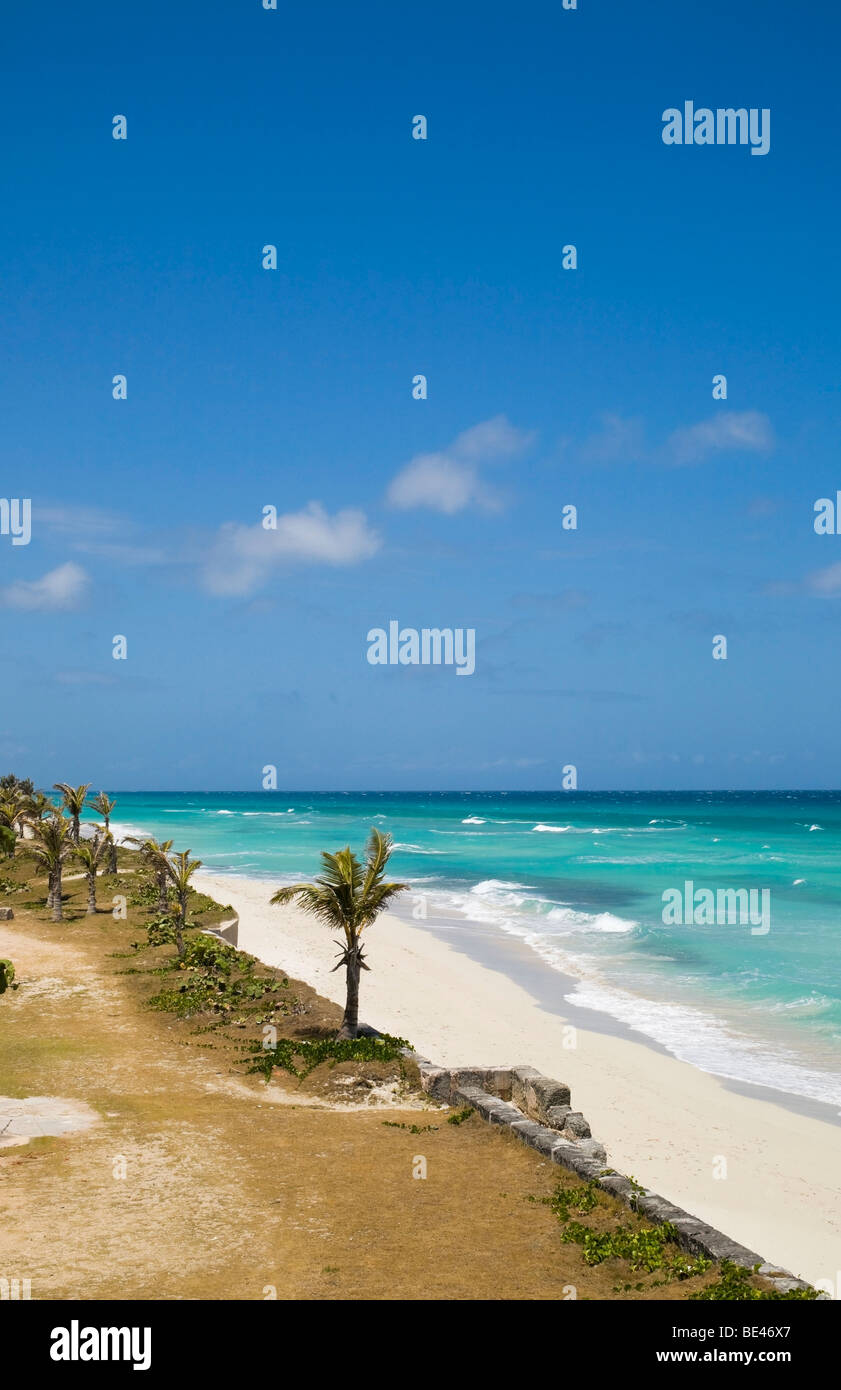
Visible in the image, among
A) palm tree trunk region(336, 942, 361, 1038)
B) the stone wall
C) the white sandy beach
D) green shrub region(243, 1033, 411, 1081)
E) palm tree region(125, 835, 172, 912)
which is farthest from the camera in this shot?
palm tree region(125, 835, 172, 912)

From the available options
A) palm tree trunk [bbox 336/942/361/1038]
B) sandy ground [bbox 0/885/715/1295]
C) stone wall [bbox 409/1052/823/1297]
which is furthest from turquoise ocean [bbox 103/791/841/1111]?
sandy ground [bbox 0/885/715/1295]

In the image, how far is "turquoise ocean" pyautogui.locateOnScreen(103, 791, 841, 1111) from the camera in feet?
80.1

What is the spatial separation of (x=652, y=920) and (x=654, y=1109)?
2588 centimetres

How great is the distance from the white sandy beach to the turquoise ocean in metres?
1.52

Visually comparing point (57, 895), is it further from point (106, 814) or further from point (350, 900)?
point (350, 900)

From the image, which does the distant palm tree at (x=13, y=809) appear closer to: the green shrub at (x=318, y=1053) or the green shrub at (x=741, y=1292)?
the green shrub at (x=318, y=1053)

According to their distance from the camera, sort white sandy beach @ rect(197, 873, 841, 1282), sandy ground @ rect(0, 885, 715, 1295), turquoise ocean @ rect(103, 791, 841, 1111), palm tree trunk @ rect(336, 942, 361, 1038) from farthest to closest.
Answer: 1. turquoise ocean @ rect(103, 791, 841, 1111)
2. palm tree trunk @ rect(336, 942, 361, 1038)
3. white sandy beach @ rect(197, 873, 841, 1282)
4. sandy ground @ rect(0, 885, 715, 1295)

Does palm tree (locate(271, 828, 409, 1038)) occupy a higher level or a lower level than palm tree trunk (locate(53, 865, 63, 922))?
higher

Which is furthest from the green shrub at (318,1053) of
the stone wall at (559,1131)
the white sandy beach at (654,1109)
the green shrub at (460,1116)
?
the white sandy beach at (654,1109)

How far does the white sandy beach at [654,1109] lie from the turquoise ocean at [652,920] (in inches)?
59.9

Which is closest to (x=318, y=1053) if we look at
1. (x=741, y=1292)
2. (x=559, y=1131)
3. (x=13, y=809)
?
(x=559, y=1131)

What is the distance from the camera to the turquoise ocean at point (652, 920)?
2441cm

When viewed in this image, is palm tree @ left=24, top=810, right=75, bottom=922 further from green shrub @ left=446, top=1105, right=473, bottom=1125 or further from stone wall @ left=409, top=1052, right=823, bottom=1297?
green shrub @ left=446, top=1105, right=473, bottom=1125
